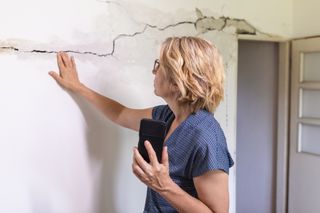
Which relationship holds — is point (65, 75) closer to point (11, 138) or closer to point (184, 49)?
point (11, 138)

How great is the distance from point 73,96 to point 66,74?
0.36 feet

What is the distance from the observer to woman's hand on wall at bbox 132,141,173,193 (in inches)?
47.7

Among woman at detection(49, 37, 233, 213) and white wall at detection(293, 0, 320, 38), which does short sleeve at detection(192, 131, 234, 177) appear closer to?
woman at detection(49, 37, 233, 213)

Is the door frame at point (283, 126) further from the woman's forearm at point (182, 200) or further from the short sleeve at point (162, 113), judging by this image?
the woman's forearm at point (182, 200)

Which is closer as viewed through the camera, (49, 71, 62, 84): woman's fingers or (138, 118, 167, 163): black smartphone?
(138, 118, 167, 163): black smartphone

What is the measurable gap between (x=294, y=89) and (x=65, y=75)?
5.25ft

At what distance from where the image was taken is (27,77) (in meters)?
1.68

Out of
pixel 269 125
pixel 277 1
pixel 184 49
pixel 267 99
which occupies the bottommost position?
pixel 269 125

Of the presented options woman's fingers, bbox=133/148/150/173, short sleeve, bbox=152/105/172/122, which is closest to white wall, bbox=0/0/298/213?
short sleeve, bbox=152/105/172/122

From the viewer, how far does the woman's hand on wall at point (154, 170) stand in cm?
121

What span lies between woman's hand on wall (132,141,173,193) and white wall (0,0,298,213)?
26.3 inches

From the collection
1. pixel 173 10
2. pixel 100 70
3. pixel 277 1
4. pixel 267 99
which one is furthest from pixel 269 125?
pixel 100 70

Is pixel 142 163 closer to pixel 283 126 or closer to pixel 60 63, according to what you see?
pixel 60 63

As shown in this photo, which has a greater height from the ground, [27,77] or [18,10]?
[18,10]
